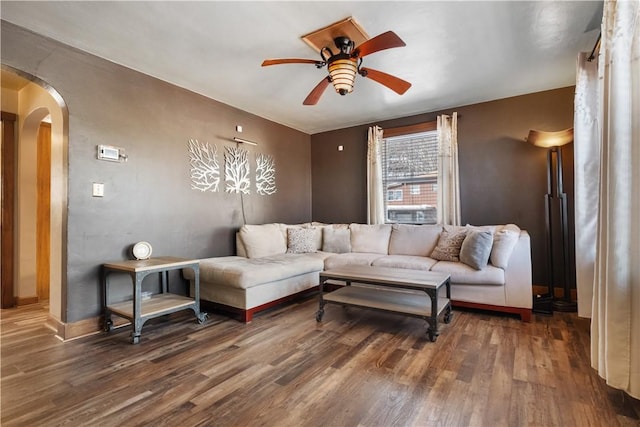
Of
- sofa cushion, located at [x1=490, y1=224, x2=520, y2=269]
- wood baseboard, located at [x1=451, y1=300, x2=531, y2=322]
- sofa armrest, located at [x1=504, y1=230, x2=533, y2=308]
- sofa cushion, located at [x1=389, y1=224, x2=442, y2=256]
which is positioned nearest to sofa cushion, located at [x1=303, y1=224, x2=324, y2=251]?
sofa cushion, located at [x1=389, y1=224, x2=442, y2=256]

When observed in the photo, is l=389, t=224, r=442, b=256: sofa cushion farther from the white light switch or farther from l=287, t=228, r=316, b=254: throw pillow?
the white light switch

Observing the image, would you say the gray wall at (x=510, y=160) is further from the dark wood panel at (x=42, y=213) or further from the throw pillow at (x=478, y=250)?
the dark wood panel at (x=42, y=213)

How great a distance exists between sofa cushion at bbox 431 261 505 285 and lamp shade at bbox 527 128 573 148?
5.20 feet

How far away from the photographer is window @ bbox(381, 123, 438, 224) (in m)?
4.59

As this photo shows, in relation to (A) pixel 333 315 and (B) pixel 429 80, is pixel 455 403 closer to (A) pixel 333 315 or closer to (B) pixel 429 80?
(A) pixel 333 315

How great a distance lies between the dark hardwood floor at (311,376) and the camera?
5.20ft

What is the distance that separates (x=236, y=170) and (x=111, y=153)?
1.57 m

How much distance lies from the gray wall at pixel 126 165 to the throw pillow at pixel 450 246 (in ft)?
8.73

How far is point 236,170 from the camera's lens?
4.25 metres

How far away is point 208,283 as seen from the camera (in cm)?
331

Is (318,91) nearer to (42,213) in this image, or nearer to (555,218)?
(555,218)

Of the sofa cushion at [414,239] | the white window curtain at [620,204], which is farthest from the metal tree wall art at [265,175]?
the white window curtain at [620,204]

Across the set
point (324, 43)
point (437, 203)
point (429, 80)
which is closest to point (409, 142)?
point (437, 203)

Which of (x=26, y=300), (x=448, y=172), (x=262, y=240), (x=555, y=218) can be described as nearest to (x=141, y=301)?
(x=262, y=240)
